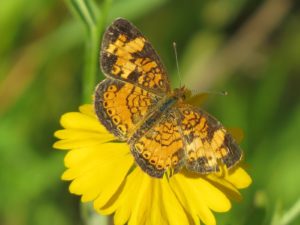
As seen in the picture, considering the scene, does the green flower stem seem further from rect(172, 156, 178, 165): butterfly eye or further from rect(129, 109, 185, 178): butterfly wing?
rect(172, 156, 178, 165): butterfly eye

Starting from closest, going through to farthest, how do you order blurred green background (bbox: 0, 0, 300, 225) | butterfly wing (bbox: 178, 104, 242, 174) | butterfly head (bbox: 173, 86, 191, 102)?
butterfly wing (bbox: 178, 104, 242, 174), butterfly head (bbox: 173, 86, 191, 102), blurred green background (bbox: 0, 0, 300, 225)

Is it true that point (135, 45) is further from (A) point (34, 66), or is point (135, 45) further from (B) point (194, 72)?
(B) point (194, 72)

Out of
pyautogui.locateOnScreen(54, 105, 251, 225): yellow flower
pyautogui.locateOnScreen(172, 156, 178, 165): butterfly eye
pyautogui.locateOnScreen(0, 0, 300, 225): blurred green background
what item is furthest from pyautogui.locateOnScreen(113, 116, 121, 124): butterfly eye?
pyautogui.locateOnScreen(0, 0, 300, 225): blurred green background

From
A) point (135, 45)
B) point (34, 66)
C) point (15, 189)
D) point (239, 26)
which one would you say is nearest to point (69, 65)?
point (34, 66)

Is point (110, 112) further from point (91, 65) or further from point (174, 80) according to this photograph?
point (174, 80)


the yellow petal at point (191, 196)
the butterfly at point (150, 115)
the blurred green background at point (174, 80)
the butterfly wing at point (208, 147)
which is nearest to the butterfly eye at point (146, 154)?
the butterfly at point (150, 115)

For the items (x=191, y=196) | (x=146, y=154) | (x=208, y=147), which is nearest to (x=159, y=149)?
(x=146, y=154)
